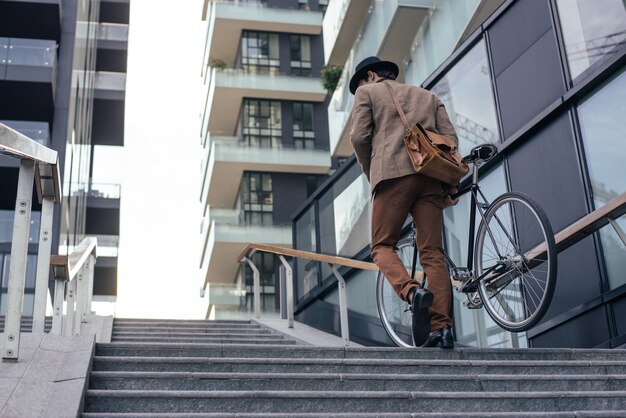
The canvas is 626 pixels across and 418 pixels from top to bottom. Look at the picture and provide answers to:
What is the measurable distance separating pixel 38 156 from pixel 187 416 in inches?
72.7

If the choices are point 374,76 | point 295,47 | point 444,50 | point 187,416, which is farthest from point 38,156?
point 295,47

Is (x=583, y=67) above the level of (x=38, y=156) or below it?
above

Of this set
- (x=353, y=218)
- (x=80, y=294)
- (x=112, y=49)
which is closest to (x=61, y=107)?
(x=112, y=49)

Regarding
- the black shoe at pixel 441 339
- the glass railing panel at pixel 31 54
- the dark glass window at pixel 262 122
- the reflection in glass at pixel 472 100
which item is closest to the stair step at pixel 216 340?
the reflection in glass at pixel 472 100

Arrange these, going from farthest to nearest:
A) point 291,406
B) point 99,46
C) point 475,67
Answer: point 99,46
point 475,67
point 291,406

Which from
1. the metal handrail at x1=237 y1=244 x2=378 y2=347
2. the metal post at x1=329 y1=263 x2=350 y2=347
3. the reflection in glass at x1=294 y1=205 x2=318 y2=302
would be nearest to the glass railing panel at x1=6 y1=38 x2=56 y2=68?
the reflection in glass at x1=294 y1=205 x2=318 y2=302

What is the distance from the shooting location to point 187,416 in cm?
438

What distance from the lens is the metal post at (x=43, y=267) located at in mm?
5523

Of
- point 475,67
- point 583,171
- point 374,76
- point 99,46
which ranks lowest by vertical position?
point 583,171

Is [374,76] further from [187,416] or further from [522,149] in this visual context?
[187,416]

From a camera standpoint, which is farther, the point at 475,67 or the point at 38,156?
the point at 475,67

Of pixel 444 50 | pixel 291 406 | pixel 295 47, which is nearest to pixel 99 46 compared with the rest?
pixel 295 47

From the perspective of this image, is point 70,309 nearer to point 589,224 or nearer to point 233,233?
point 589,224

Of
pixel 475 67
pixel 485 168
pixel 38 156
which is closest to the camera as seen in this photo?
pixel 38 156
